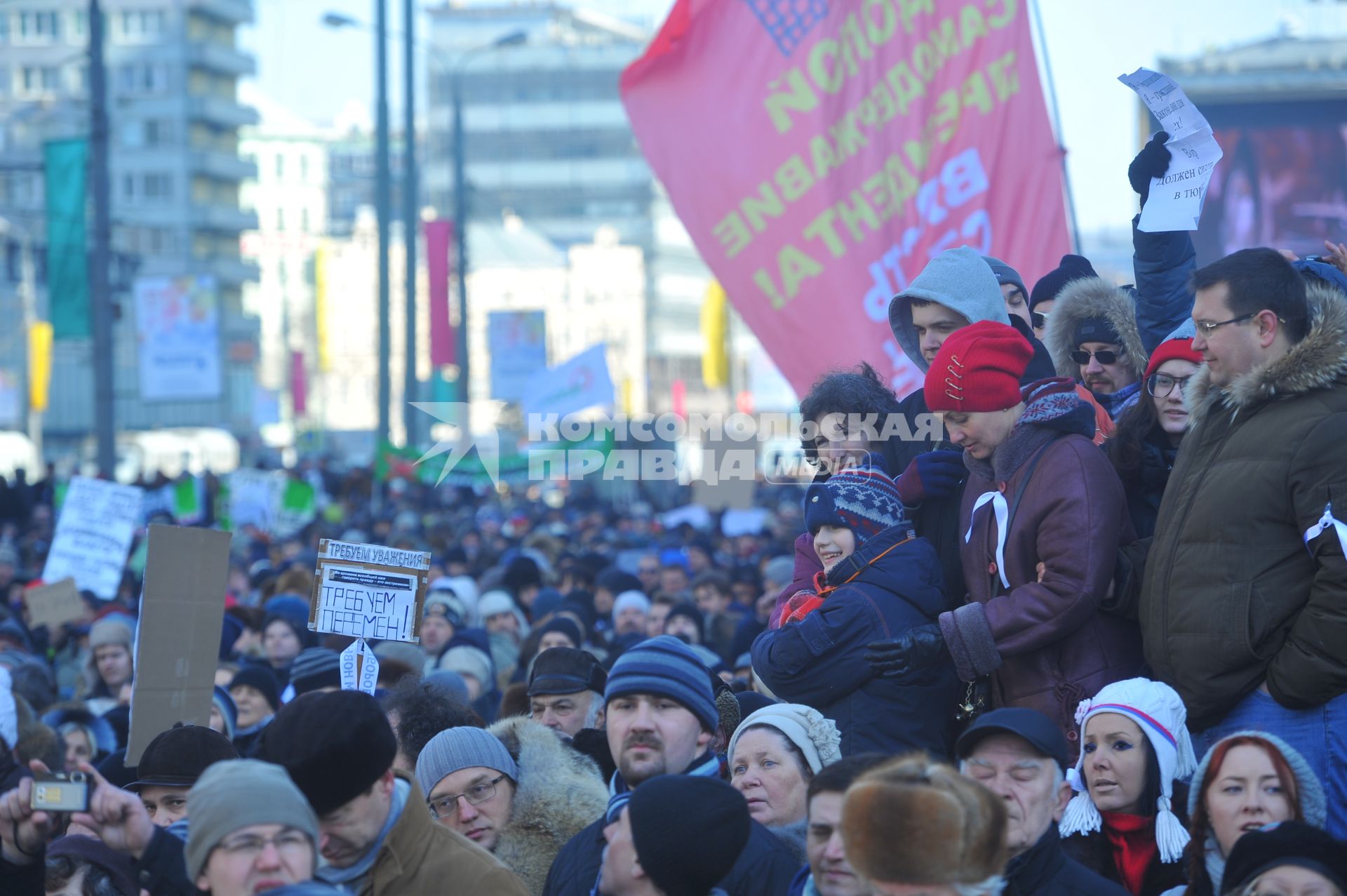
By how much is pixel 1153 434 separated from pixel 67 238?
61.2 ft

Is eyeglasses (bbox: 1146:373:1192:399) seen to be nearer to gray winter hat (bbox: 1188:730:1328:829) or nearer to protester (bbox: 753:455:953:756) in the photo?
protester (bbox: 753:455:953:756)

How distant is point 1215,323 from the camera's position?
432 centimetres

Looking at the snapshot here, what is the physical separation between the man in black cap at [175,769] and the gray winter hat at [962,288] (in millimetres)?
2420

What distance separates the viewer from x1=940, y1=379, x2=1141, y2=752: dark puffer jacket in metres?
4.37

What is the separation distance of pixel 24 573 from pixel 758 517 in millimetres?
8329

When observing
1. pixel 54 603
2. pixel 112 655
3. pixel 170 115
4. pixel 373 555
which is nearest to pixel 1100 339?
pixel 373 555

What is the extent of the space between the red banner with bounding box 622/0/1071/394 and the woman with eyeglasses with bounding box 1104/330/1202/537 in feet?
9.84

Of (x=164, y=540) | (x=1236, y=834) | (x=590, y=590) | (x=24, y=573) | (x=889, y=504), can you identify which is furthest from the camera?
(x=24, y=573)

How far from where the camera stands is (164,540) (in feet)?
20.5

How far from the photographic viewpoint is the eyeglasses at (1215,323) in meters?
4.27

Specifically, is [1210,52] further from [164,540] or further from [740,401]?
[164,540]

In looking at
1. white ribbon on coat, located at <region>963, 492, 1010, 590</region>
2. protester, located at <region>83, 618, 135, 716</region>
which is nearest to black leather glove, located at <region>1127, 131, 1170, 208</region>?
white ribbon on coat, located at <region>963, 492, 1010, 590</region>

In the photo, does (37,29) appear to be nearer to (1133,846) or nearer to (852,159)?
(852,159)

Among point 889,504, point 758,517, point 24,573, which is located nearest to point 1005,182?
point 889,504
